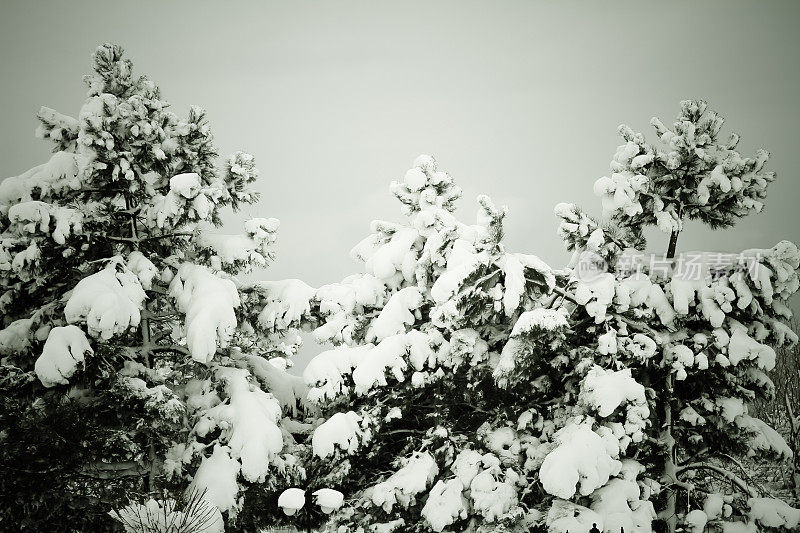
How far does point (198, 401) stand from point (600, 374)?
292 inches

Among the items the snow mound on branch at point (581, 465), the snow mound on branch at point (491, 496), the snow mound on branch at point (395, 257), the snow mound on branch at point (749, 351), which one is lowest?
the snow mound on branch at point (491, 496)

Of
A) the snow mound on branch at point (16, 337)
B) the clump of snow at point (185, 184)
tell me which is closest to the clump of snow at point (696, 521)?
the clump of snow at point (185, 184)

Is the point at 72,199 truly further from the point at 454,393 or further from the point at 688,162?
the point at 688,162

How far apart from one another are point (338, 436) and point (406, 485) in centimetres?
154

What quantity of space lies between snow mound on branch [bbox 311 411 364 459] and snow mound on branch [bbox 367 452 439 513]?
0.95 metres

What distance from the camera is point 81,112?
9922 millimetres

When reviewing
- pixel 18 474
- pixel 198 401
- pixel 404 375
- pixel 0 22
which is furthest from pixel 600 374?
pixel 0 22

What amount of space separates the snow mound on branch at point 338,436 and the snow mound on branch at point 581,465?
359cm

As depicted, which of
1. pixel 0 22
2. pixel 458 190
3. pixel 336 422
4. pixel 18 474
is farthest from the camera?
pixel 0 22

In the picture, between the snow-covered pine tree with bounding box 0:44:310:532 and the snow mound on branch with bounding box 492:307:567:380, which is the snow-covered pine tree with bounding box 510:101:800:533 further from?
the snow-covered pine tree with bounding box 0:44:310:532

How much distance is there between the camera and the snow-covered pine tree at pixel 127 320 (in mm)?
8883

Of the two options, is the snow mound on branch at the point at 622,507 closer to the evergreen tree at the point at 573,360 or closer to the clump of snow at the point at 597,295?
the evergreen tree at the point at 573,360

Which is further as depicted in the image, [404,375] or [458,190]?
[458,190]

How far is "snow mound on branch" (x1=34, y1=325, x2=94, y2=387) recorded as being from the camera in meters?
8.73
